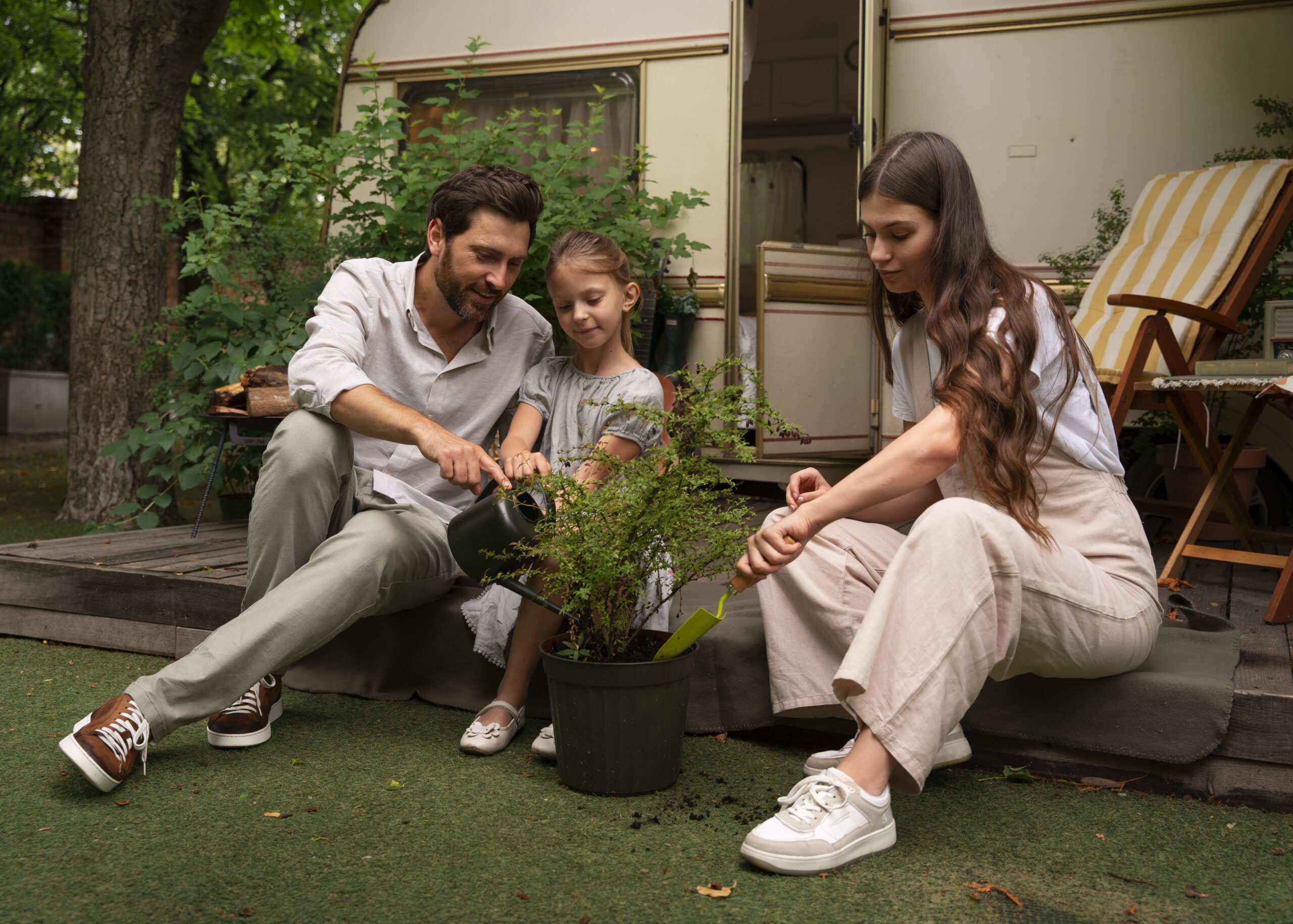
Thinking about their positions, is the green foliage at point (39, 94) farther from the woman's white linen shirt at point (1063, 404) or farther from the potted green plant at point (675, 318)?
the woman's white linen shirt at point (1063, 404)

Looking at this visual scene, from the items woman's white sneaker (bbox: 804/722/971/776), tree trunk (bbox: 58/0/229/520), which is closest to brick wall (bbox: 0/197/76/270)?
tree trunk (bbox: 58/0/229/520)

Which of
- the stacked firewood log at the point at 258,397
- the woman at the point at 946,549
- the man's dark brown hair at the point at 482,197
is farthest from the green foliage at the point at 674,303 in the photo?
the woman at the point at 946,549

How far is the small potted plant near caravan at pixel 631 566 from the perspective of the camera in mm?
1806

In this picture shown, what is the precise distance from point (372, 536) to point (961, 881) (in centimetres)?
130

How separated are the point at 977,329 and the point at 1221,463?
1712 millimetres

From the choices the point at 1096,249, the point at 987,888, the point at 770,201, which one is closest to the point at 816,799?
the point at 987,888

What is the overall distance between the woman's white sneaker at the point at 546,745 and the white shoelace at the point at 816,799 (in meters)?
0.59

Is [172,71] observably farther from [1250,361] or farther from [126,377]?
[1250,361]

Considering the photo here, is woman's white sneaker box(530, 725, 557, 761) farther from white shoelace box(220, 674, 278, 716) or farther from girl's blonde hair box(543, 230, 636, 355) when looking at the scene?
girl's blonde hair box(543, 230, 636, 355)

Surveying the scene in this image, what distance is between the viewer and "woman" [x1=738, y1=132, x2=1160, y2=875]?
5.24ft

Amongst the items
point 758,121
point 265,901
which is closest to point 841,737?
point 265,901

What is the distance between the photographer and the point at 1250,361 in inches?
112

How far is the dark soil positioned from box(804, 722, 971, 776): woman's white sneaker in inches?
14.7

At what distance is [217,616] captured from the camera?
2760mm
